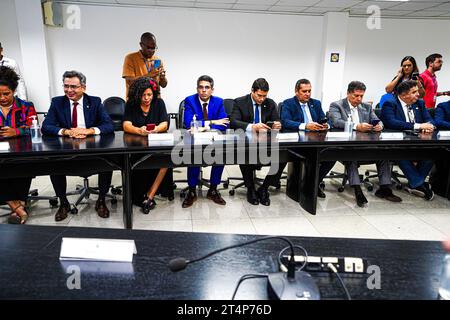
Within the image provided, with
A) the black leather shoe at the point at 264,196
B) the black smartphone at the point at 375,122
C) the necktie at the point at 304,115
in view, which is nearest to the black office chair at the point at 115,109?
the black leather shoe at the point at 264,196

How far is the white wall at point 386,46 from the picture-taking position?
590 centimetres

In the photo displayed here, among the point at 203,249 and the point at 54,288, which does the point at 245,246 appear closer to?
the point at 203,249

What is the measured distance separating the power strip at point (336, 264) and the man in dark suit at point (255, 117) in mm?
2254

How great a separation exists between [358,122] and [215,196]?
5.62 feet

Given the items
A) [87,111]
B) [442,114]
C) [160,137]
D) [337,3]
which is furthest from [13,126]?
[337,3]

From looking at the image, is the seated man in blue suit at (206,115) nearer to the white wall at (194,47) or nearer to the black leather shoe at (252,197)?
the black leather shoe at (252,197)

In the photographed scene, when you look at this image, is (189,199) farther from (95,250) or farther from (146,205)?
(95,250)

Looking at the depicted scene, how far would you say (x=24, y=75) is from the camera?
4848mm

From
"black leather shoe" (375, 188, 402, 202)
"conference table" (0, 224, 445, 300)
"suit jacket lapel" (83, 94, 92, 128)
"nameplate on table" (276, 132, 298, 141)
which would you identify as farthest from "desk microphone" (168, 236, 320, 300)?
"black leather shoe" (375, 188, 402, 202)

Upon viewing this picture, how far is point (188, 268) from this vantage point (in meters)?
0.88

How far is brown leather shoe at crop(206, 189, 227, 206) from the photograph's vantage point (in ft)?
10.3

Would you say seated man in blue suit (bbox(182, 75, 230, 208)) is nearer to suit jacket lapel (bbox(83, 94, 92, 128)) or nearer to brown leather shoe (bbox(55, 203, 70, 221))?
suit jacket lapel (bbox(83, 94, 92, 128))

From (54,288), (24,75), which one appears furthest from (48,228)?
(24,75)
